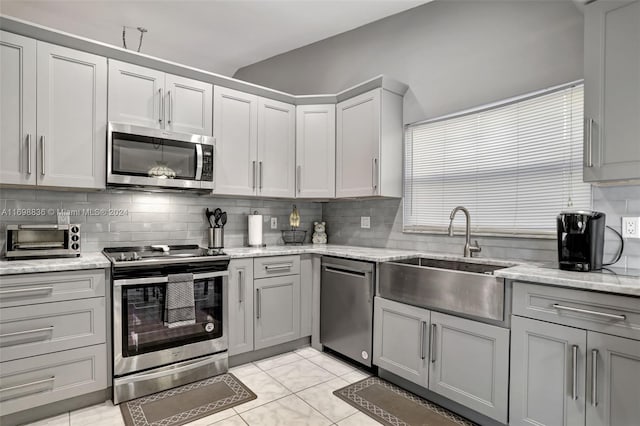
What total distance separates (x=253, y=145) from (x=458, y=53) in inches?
73.5

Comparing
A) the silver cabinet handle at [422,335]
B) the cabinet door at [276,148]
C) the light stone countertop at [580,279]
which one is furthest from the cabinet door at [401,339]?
the cabinet door at [276,148]

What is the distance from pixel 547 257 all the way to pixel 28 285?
3157mm

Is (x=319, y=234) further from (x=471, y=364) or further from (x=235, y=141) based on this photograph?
(x=471, y=364)

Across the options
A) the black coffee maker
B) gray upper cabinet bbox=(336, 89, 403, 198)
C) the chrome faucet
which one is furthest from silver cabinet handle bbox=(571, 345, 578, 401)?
gray upper cabinet bbox=(336, 89, 403, 198)

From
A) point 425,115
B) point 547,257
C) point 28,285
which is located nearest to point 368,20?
point 425,115

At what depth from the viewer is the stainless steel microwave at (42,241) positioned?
2270 mm

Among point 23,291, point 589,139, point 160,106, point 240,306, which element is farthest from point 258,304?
point 589,139

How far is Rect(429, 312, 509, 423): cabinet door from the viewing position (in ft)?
6.34

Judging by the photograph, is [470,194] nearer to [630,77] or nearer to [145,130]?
[630,77]

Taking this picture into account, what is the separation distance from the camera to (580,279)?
1.67 meters

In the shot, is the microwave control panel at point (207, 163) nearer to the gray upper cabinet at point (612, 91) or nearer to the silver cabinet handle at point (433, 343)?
the silver cabinet handle at point (433, 343)

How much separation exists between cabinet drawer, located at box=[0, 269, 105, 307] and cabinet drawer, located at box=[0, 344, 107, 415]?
330mm

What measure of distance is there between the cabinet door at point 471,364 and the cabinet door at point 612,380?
38cm

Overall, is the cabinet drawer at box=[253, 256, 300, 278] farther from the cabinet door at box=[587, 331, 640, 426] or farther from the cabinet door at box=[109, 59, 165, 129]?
the cabinet door at box=[587, 331, 640, 426]
